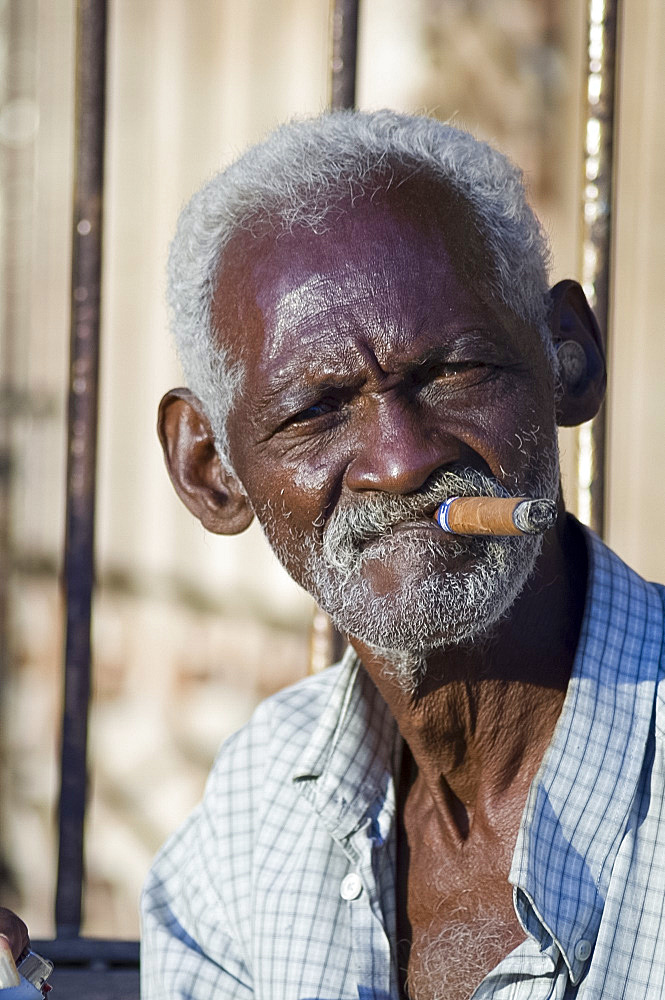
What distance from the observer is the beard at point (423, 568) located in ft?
5.04

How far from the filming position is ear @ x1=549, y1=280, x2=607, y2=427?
1.82m

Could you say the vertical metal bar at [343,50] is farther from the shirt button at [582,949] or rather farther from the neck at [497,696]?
the shirt button at [582,949]

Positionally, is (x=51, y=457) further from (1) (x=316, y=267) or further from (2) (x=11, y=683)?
(1) (x=316, y=267)

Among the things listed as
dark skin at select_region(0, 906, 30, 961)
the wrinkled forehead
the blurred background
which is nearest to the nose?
the wrinkled forehead

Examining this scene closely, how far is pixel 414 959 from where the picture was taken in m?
1.73

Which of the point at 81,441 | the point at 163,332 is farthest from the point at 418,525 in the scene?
the point at 163,332

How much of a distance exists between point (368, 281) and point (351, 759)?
0.80 metres

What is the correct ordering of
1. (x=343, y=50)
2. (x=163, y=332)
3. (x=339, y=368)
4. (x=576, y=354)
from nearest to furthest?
(x=339, y=368) < (x=576, y=354) < (x=343, y=50) < (x=163, y=332)

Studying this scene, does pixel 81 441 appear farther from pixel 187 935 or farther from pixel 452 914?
pixel 452 914

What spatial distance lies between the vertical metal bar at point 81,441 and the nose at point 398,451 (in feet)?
2.90

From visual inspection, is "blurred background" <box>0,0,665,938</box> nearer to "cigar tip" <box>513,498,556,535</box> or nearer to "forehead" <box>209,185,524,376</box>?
"forehead" <box>209,185,524,376</box>

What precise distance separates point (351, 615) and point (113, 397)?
4.68 feet

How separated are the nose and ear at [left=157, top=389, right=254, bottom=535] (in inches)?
14.8

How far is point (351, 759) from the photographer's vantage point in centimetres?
187
